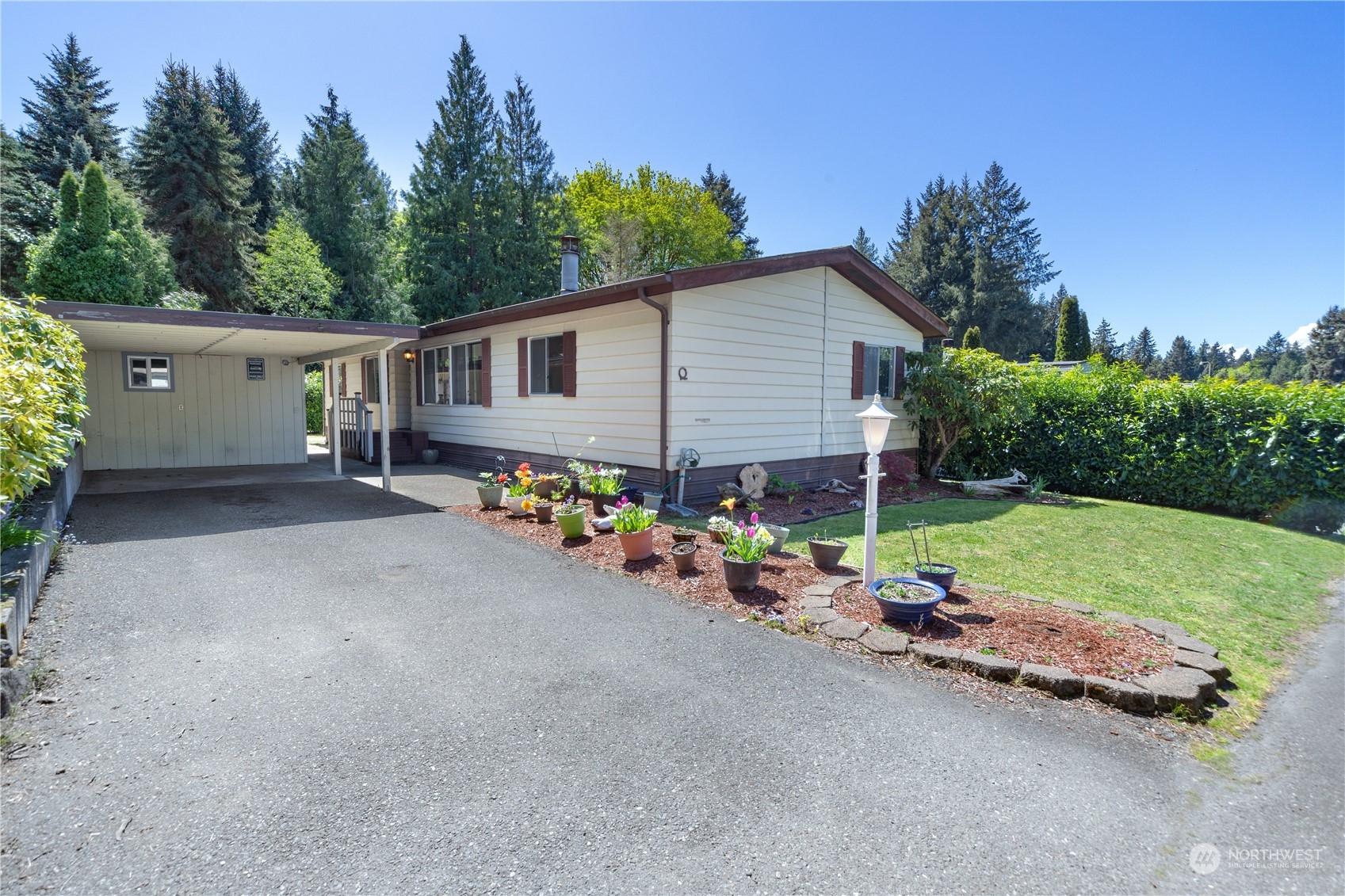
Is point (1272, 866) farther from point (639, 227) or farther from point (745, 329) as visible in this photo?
point (639, 227)

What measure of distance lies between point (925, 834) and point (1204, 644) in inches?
105

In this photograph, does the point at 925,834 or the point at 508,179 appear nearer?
the point at 925,834

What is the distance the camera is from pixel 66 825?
2.10m

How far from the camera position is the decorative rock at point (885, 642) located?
11.8 feet

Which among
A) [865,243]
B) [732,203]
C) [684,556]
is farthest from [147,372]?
[865,243]

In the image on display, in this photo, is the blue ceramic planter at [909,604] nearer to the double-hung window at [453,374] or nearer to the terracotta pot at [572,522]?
the terracotta pot at [572,522]

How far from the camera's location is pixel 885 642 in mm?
3668

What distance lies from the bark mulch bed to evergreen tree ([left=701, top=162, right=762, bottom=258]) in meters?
34.7

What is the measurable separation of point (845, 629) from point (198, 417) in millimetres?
12193

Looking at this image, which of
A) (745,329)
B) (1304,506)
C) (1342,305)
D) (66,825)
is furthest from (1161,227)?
(1342,305)

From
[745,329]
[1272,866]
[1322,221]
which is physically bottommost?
[1272,866]

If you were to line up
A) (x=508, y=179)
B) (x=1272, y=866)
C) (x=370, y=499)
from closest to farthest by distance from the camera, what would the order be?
(x=1272, y=866) → (x=370, y=499) → (x=508, y=179)

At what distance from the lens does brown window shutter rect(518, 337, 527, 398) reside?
10.2 meters

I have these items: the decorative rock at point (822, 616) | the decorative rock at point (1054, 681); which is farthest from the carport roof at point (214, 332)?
the decorative rock at point (1054, 681)
